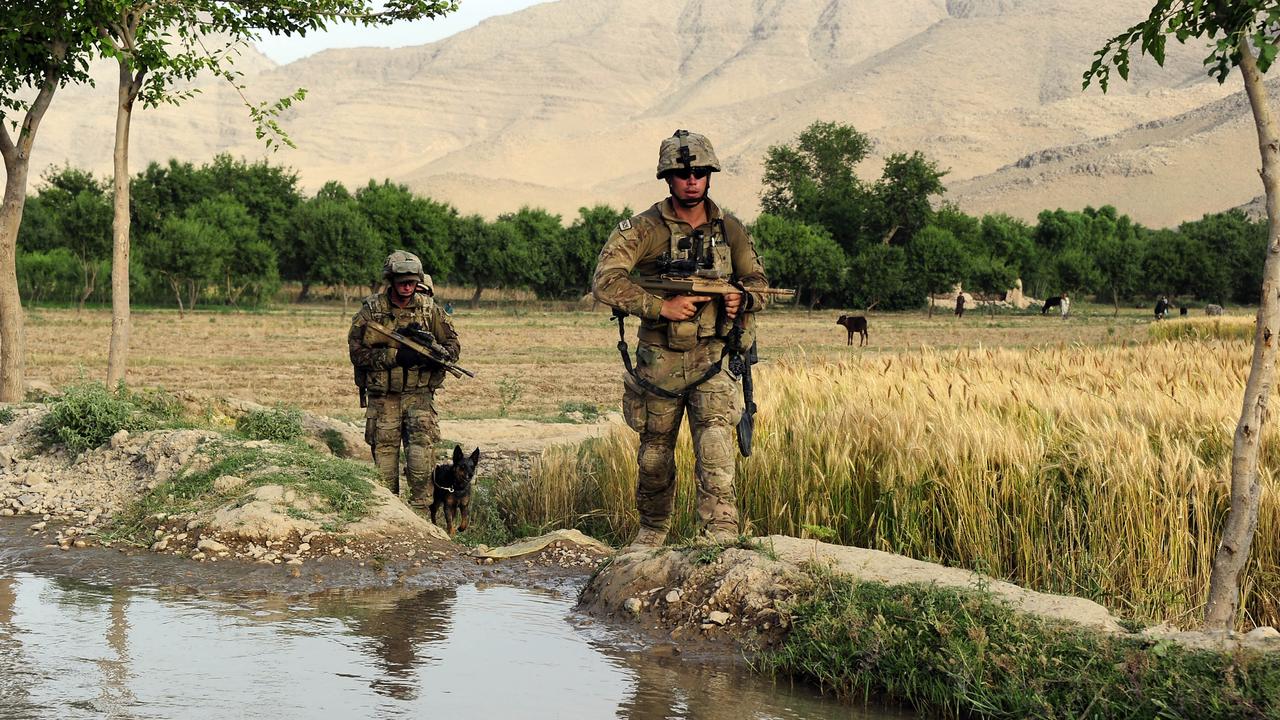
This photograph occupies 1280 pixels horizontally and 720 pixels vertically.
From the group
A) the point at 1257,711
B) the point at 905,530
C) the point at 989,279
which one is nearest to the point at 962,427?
the point at 905,530

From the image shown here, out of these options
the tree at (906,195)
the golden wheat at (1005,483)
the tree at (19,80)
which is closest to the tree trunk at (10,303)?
the tree at (19,80)

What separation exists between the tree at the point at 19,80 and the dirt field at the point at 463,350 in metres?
0.91

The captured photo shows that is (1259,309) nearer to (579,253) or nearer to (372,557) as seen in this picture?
(372,557)

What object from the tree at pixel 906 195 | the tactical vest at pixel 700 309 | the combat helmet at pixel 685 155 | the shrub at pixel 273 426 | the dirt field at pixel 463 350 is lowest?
the dirt field at pixel 463 350

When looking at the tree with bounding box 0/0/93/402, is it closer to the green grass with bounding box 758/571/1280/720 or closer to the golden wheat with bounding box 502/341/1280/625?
the golden wheat with bounding box 502/341/1280/625

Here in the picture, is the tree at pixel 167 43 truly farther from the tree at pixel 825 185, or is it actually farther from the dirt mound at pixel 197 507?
the tree at pixel 825 185

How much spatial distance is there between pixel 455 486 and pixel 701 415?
9.71 ft

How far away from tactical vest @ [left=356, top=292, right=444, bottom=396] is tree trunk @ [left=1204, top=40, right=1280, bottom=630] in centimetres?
599

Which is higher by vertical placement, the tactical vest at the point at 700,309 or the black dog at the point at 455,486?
the tactical vest at the point at 700,309

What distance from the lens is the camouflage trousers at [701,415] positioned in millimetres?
7379

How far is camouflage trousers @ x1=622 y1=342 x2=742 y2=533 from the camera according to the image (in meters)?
7.38

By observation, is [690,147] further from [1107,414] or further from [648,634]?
[1107,414]

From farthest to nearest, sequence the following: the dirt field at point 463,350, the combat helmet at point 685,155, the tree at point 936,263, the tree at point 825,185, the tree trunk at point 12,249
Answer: the tree at point 825,185
the tree at point 936,263
the dirt field at point 463,350
the tree trunk at point 12,249
the combat helmet at point 685,155

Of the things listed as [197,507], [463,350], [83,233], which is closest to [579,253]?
[83,233]
